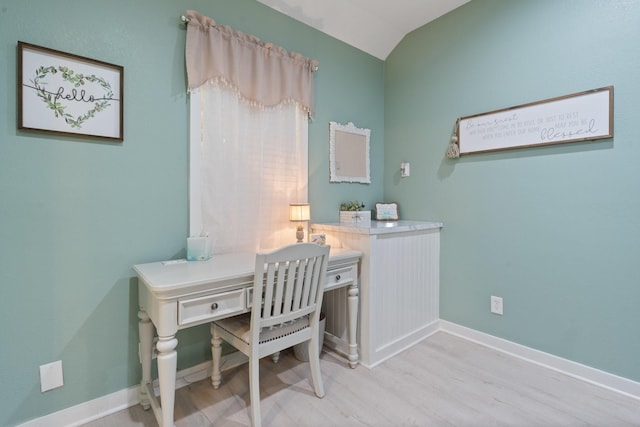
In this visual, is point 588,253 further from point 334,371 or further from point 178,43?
point 178,43

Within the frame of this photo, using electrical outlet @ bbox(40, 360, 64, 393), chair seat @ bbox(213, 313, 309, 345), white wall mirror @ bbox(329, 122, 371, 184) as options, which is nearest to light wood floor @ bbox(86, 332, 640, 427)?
electrical outlet @ bbox(40, 360, 64, 393)

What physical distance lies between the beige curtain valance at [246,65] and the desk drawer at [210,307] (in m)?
1.24

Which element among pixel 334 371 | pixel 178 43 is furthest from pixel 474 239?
pixel 178 43

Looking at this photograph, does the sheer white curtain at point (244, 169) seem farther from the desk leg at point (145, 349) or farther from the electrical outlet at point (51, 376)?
the electrical outlet at point (51, 376)

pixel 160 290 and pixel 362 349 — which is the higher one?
pixel 160 290

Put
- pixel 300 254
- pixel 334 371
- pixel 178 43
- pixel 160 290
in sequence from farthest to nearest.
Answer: pixel 334 371, pixel 178 43, pixel 300 254, pixel 160 290

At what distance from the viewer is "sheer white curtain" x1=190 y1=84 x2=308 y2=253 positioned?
1.83m

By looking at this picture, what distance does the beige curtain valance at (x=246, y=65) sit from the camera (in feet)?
5.76

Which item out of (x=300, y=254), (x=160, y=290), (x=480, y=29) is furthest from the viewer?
(x=480, y=29)

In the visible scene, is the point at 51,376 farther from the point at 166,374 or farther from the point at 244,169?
the point at 244,169

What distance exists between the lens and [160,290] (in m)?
1.19

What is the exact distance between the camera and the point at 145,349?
1548mm

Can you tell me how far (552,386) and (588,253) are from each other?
82 centimetres

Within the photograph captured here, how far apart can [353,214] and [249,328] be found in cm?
129
